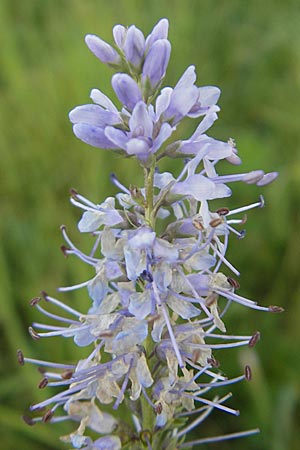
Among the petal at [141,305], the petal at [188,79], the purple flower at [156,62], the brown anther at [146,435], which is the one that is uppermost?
the purple flower at [156,62]

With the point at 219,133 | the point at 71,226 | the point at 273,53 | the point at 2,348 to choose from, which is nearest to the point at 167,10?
the point at 273,53

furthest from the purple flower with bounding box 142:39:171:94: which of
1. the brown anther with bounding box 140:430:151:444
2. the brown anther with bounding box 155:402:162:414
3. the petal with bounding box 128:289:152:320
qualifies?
the brown anther with bounding box 140:430:151:444

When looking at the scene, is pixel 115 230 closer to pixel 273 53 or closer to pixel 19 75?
pixel 19 75

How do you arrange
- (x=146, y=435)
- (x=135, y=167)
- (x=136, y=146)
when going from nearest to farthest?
(x=136, y=146) < (x=146, y=435) < (x=135, y=167)

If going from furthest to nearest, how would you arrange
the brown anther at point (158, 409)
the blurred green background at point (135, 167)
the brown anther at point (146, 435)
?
the blurred green background at point (135, 167) < the brown anther at point (146, 435) < the brown anther at point (158, 409)

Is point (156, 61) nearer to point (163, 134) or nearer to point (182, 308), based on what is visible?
point (163, 134)

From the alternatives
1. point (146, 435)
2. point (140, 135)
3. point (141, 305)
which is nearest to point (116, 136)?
point (140, 135)

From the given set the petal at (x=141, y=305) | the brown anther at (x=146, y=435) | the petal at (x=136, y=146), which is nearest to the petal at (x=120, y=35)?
the petal at (x=136, y=146)

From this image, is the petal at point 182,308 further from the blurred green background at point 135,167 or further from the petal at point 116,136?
the blurred green background at point 135,167

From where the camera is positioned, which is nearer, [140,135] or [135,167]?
[140,135]

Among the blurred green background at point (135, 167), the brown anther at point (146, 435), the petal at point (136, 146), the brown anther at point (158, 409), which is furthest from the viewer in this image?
the blurred green background at point (135, 167)
